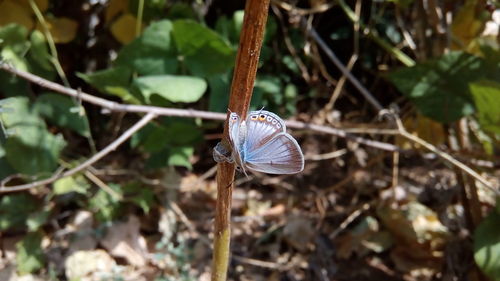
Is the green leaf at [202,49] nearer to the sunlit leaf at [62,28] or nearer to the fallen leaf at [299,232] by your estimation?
the sunlit leaf at [62,28]

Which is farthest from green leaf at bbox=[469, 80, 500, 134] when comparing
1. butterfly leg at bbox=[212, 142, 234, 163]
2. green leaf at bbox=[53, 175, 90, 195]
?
green leaf at bbox=[53, 175, 90, 195]

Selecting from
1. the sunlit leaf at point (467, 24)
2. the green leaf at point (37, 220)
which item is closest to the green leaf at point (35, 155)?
the green leaf at point (37, 220)

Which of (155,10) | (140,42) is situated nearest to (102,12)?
(155,10)

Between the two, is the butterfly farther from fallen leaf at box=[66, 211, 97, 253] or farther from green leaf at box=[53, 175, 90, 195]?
fallen leaf at box=[66, 211, 97, 253]

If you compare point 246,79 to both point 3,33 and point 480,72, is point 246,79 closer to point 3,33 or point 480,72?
point 480,72

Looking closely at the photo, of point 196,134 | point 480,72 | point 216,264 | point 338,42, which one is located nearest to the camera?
point 216,264
